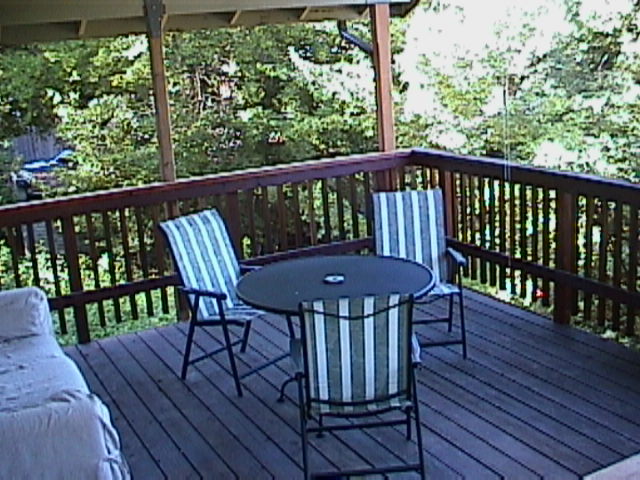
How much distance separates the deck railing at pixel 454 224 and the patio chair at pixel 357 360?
1884mm

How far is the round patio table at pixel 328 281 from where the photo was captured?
360cm

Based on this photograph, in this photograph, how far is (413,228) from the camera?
4723mm

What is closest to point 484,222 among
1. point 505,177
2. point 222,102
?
point 505,177

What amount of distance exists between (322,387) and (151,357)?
2087mm

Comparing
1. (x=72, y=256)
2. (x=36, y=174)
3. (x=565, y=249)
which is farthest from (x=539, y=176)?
(x=36, y=174)

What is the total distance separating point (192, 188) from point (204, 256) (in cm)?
107

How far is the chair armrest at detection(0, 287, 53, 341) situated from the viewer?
3.80 meters

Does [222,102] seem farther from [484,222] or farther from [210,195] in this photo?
[484,222]

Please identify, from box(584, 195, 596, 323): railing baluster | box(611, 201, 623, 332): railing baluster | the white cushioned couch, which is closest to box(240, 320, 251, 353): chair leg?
the white cushioned couch

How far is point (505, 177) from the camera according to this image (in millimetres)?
5035

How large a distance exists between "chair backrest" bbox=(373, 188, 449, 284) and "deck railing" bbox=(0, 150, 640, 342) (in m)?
0.64

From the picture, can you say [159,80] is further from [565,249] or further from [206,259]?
[565,249]

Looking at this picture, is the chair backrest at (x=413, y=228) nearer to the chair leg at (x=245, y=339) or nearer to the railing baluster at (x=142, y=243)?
the chair leg at (x=245, y=339)

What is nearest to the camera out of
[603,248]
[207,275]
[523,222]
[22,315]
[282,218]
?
[22,315]
